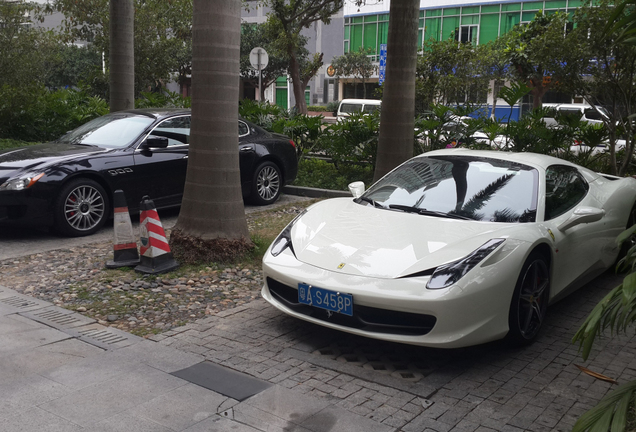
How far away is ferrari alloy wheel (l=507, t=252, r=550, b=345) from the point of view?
4.36 m

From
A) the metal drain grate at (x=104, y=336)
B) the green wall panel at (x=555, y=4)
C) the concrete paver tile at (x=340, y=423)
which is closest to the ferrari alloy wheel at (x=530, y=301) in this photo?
the concrete paver tile at (x=340, y=423)

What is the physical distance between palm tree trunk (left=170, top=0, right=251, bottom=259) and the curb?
439 cm

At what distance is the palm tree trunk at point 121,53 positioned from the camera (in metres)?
11.2

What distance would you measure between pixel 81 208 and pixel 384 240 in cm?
460

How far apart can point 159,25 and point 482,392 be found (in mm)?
20339

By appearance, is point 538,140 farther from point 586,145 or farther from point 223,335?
point 223,335

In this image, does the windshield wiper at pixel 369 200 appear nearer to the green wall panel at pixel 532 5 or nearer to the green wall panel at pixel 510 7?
the green wall panel at pixel 532 5

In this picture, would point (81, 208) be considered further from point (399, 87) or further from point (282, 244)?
point (399, 87)

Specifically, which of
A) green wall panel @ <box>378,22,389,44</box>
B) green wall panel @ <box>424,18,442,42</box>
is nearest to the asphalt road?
green wall panel @ <box>424,18,442,42</box>

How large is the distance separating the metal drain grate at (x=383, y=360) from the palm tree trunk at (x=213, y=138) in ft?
7.89

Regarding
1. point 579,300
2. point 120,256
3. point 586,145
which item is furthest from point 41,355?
point 586,145

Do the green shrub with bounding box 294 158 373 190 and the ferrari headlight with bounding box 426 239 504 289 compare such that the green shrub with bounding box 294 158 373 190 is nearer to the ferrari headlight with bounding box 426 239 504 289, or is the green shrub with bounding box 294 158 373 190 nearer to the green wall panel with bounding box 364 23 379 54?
the ferrari headlight with bounding box 426 239 504 289

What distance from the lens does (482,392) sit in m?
3.87

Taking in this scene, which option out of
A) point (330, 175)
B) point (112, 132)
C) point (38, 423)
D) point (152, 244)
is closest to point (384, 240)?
point (38, 423)
